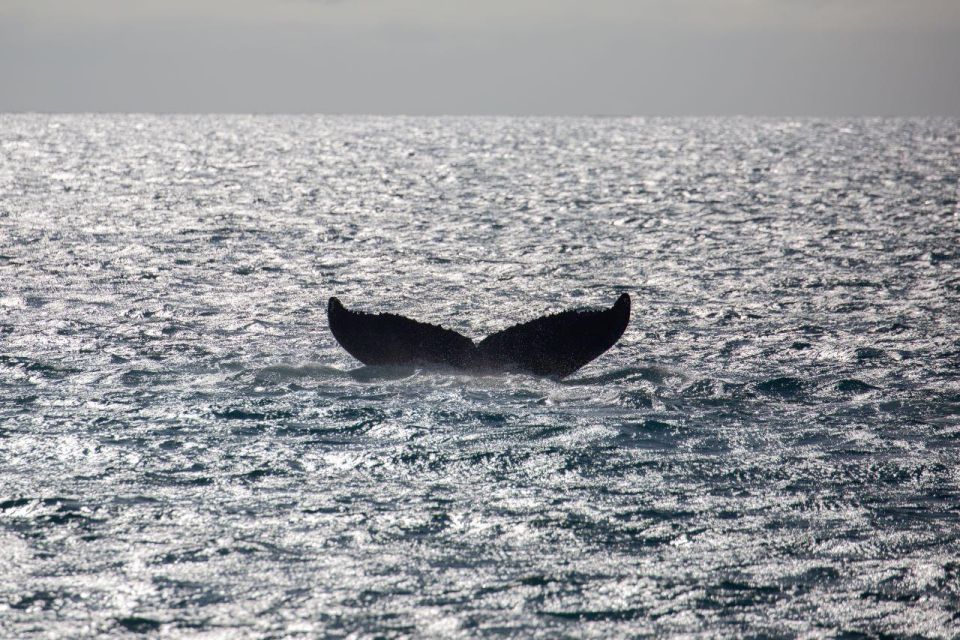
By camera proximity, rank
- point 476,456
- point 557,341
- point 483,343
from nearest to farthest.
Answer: point 476,456 < point 557,341 < point 483,343

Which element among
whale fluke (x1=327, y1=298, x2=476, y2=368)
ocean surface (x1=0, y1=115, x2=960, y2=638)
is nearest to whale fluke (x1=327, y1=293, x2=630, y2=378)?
whale fluke (x1=327, y1=298, x2=476, y2=368)

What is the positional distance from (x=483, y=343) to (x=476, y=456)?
3620 mm

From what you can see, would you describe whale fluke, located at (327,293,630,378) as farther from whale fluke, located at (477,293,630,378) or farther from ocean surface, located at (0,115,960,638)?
ocean surface, located at (0,115,960,638)

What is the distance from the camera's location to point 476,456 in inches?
434

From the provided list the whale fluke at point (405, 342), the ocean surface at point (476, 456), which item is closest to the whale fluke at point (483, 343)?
the whale fluke at point (405, 342)

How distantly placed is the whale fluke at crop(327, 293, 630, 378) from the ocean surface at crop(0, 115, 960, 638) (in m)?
0.27

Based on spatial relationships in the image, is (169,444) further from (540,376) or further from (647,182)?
(647,182)

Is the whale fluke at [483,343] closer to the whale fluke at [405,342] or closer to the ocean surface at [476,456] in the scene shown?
the whale fluke at [405,342]

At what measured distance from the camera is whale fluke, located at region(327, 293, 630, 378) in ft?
45.6

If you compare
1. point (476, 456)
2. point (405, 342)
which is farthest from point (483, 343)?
point (476, 456)

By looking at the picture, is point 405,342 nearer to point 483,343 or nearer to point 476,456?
point 483,343

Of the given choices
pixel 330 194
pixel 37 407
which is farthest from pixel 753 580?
pixel 330 194

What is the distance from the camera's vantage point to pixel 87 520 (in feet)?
29.6

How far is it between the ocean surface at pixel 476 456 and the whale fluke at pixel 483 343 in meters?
0.27
